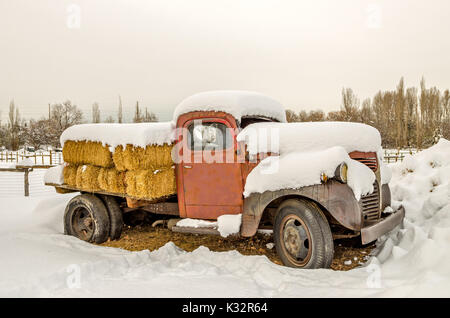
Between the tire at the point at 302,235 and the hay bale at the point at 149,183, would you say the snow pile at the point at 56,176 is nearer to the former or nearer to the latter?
the hay bale at the point at 149,183

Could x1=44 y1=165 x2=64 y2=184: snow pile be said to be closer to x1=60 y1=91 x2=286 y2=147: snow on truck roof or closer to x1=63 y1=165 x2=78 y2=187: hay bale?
x1=63 y1=165 x2=78 y2=187: hay bale

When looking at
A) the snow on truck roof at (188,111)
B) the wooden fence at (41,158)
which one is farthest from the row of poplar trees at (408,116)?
the snow on truck roof at (188,111)

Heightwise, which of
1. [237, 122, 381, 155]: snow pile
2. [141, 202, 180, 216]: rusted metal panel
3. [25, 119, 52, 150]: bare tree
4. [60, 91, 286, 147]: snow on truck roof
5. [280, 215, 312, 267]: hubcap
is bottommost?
[280, 215, 312, 267]: hubcap

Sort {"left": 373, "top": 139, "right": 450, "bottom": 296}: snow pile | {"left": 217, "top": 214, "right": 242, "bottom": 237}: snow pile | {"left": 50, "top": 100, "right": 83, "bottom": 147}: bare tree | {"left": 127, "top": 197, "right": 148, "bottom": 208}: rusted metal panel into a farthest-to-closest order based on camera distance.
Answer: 1. {"left": 50, "top": 100, "right": 83, "bottom": 147}: bare tree
2. {"left": 127, "top": 197, "right": 148, "bottom": 208}: rusted metal panel
3. {"left": 217, "top": 214, "right": 242, "bottom": 237}: snow pile
4. {"left": 373, "top": 139, "right": 450, "bottom": 296}: snow pile

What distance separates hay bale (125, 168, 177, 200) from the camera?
4.68m

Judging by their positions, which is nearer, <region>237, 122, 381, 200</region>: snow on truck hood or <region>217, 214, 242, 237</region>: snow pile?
<region>237, 122, 381, 200</region>: snow on truck hood

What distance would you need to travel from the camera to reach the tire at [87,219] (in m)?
5.46

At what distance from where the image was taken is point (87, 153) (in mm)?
5512

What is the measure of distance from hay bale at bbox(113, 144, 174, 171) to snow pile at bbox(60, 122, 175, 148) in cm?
8

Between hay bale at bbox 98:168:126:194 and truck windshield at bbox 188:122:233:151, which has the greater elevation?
truck windshield at bbox 188:122:233:151

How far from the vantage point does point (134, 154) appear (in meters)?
4.79

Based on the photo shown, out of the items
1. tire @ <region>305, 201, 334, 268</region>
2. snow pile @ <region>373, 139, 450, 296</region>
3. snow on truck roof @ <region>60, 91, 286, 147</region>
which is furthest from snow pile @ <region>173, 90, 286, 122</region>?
snow pile @ <region>373, 139, 450, 296</region>

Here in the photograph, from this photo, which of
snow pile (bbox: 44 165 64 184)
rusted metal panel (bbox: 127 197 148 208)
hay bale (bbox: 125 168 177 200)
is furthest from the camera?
snow pile (bbox: 44 165 64 184)

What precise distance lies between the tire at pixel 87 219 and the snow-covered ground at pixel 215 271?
0.35m
